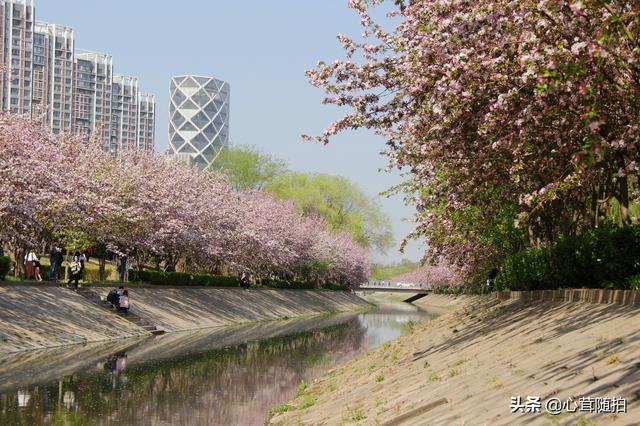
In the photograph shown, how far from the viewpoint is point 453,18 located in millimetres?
14492

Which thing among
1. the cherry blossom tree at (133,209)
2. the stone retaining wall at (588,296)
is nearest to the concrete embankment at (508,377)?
the stone retaining wall at (588,296)

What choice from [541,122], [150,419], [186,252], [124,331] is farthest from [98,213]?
[541,122]

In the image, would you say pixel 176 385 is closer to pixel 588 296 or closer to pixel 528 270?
pixel 588 296

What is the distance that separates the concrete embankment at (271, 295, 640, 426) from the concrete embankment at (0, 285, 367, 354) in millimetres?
15233

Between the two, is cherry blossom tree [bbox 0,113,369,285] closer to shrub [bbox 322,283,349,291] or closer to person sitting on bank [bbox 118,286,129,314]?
person sitting on bank [bbox 118,286,129,314]

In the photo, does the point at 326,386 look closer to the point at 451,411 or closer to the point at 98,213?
the point at 451,411

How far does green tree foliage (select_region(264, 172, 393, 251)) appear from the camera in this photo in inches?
4437

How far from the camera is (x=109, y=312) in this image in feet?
150

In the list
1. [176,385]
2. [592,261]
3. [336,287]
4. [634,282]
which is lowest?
[336,287]

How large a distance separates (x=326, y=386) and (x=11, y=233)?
18.4 m

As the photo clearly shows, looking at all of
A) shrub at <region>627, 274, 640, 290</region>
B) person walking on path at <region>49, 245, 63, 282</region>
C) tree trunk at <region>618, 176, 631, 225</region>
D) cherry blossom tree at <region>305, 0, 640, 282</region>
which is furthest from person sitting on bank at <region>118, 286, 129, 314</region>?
shrub at <region>627, 274, 640, 290</region>

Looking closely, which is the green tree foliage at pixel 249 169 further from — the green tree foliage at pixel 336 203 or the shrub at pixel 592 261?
the shrub at pixel 592 261

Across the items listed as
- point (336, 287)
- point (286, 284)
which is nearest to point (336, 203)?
point (336, 287)

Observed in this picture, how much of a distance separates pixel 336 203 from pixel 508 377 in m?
104
